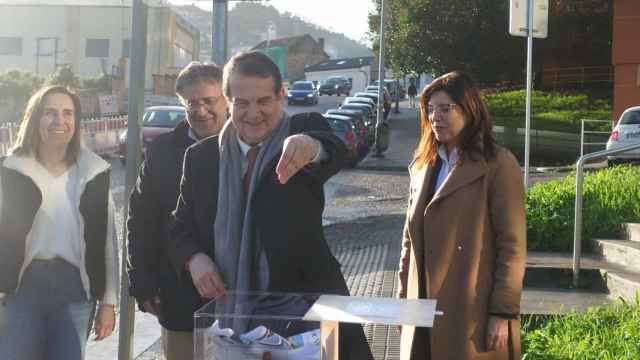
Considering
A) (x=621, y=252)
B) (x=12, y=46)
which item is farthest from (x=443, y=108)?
(x=12, y=46)

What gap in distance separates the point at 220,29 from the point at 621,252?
4729 millimetres

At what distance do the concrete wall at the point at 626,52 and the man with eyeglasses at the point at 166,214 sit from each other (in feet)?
115

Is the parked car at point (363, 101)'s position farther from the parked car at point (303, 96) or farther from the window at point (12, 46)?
the window at point (12, 46)

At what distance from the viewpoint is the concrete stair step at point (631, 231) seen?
30.6 ft

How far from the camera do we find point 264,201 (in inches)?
135

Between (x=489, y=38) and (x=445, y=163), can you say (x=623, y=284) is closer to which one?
(x=445, y=163)

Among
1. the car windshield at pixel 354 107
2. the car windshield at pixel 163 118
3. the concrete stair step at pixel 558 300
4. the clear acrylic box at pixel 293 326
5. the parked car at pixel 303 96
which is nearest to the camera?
the clear acrylic box at pixel 293 326

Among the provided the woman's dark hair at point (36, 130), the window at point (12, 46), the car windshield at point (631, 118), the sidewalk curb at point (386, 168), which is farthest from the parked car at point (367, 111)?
the woman's dark hair at point (36, 130)

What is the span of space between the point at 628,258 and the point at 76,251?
5500mm

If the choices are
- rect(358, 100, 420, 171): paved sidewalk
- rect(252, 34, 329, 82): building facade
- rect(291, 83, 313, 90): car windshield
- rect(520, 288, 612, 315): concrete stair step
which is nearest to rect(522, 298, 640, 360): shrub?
Answer: rect(520, 288, 612, 315): concrete stair step

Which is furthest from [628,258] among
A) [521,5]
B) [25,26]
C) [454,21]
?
[25,26]

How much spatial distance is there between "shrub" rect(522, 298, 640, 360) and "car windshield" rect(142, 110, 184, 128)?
23.1 m

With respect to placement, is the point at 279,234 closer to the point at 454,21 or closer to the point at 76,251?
the point at 76,251

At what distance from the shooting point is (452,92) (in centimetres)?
455
